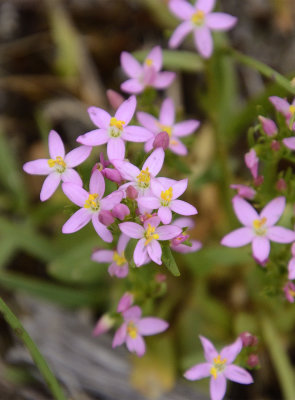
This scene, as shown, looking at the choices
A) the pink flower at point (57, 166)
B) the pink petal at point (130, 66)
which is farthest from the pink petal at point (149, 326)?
the pink petal at point (130, 66)

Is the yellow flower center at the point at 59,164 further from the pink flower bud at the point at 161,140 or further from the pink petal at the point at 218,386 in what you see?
the pink petal at the point at 218,386

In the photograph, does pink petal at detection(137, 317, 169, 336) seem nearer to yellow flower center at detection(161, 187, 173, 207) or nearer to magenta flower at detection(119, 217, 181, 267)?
magenta flower at detection(119, 217, 181, 267)

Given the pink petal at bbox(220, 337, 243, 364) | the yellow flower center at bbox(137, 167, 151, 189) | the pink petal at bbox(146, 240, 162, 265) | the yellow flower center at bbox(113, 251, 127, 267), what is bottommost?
the pink petal at bbox(220, 337, 243, 364)

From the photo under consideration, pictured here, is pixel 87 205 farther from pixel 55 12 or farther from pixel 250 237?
pixel 55 12

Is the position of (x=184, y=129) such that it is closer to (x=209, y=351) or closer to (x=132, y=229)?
(x=132, y=229)

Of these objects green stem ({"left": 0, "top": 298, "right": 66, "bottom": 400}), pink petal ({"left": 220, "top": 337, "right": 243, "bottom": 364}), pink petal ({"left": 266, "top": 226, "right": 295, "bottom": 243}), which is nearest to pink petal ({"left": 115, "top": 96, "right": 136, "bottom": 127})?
pink petal ({"left": 266, "top": 226, "right": 295, "bottom": 243})

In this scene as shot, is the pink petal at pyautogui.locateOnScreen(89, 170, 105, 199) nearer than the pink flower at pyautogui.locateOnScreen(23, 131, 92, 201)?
Yes

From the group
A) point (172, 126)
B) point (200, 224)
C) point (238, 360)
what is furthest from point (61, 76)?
point (238, 360)
